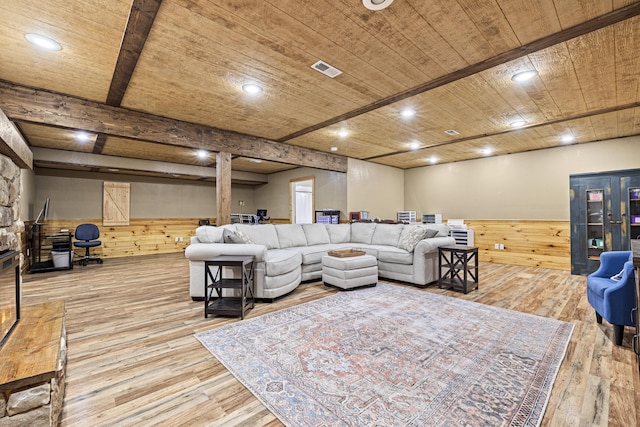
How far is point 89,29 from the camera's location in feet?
6.80

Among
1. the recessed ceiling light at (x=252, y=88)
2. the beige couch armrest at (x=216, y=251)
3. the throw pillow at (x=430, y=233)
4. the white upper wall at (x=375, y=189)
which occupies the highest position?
the recessed ceiling light at (x=252, y=88)

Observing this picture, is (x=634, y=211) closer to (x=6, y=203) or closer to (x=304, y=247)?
(x=304, y=247)

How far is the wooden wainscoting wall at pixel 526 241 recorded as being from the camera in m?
5.48

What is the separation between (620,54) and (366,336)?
3.19 metres

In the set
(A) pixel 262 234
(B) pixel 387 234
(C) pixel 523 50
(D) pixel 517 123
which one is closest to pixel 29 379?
(A) pixel 262 234

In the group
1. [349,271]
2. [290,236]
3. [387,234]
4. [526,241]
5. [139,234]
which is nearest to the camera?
[349,271]

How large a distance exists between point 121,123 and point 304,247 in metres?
3.07

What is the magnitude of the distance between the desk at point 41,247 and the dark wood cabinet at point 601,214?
31.1ft

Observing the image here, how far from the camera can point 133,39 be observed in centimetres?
217

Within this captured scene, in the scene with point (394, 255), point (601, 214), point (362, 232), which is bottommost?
point (394, 255)

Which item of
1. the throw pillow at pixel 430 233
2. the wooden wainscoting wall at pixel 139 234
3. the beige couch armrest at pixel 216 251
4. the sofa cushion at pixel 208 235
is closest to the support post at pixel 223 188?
the sofa cushion at pixel 208 235

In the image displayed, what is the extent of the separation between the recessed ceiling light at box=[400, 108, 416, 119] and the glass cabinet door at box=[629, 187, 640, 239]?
4024mm

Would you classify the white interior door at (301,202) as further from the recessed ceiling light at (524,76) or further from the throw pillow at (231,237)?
the recessed ceiling light at (524,76)

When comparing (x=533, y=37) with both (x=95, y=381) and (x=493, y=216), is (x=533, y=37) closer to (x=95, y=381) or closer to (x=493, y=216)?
(x=95, y=381)
